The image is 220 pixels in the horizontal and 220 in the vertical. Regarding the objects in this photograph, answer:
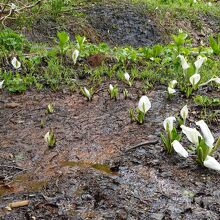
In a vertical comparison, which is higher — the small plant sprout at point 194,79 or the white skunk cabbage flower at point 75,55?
the small plant sprout at point 194,79

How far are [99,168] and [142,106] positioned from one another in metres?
0.71

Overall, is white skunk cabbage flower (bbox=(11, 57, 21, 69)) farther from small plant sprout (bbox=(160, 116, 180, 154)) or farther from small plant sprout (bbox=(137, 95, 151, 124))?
small plant sprout (bbox=(160, 116, 180, 154))

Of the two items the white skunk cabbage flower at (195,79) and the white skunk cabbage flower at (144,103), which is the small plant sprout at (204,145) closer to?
the white skunk cabbage flower at (144,103)

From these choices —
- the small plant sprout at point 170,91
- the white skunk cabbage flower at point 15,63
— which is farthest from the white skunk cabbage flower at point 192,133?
the white skunk cabbage flower at point 15,63

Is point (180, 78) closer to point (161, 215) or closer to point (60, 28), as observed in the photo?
point (161, 215)

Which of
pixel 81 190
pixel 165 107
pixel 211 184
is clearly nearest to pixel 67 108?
pixel 165 107

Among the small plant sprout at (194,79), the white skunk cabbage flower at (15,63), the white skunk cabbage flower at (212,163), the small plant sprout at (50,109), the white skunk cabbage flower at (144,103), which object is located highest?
the small plant sprout at (194,79)

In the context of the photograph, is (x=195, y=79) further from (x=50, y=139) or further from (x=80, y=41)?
(x=80, y=41)

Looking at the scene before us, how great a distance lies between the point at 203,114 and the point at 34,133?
1.50 meters

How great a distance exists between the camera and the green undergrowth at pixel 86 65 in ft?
13.8

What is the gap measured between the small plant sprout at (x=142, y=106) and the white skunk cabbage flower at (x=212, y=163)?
82 centimetres

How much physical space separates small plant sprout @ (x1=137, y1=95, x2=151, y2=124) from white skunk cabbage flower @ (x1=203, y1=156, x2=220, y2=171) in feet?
2.67

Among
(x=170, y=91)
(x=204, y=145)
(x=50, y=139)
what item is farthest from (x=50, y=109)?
(x=204, y=145)

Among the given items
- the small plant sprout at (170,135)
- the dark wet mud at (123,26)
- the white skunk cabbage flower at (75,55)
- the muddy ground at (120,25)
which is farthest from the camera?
the dark wet mud at (123,26)
